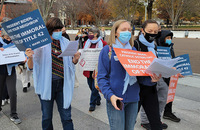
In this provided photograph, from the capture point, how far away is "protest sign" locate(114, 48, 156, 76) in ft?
6.39

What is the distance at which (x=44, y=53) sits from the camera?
256cm

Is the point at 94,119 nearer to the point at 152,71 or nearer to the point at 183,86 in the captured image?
→ the point at 152,71

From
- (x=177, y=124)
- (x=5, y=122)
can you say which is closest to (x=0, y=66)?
(x=5, y=122)

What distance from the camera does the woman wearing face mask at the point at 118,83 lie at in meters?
2.09

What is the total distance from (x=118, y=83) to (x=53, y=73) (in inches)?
39.3

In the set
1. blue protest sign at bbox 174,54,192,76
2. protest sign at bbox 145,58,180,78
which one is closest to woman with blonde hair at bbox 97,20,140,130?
protest sign at bbox 145,58,180,78

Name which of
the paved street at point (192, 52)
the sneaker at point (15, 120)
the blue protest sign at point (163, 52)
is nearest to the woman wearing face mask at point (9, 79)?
the sneaker at point (15, 120)

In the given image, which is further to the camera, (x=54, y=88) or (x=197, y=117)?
(x=197, y=117)

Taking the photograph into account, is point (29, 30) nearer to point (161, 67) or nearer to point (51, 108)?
point (51, 108)

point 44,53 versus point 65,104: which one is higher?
point 44,53

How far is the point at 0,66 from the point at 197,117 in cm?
403

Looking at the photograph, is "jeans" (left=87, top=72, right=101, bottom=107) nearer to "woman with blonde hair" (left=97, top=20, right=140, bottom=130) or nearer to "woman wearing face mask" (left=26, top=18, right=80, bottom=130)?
"woman wearing face mask" (left=26, top=18, right=80, bottom=130)

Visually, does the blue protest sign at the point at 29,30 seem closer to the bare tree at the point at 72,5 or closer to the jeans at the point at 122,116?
the jeans at the point at 122,116

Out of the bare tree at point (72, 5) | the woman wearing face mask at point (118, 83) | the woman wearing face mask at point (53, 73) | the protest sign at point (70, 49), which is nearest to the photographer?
the woman wearing face mask at point (118, 83)
